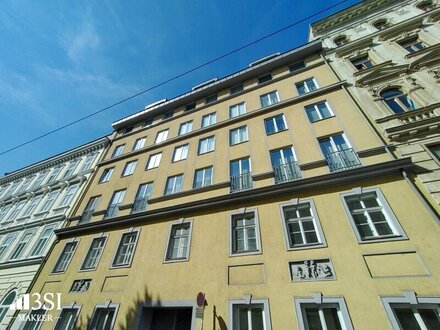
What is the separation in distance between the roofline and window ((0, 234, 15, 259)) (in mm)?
12989

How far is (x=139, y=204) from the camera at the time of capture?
44.7 ft

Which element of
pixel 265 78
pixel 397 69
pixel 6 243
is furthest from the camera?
pixel 6 243

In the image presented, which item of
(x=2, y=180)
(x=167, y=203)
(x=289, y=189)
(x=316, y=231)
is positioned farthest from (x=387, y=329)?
(x=2, y=180)

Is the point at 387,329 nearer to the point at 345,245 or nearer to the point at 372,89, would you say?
the point at 345,245

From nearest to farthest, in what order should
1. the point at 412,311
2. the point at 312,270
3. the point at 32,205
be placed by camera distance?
the point at 412,311 → the point at 312,270 → the point at 32,205

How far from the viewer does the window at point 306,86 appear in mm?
13750

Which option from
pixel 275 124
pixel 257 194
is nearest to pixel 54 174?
pixel 257 194

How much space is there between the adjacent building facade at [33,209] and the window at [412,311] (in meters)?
17.5

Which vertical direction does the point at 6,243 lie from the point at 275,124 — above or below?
below

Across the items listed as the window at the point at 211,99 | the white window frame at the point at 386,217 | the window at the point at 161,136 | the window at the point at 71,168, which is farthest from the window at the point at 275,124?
the window at the point at 71,168

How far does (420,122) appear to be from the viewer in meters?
8.64

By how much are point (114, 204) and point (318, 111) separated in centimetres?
1441

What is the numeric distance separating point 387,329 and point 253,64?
1825 centimetres

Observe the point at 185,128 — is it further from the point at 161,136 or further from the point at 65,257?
the point at 65,257
